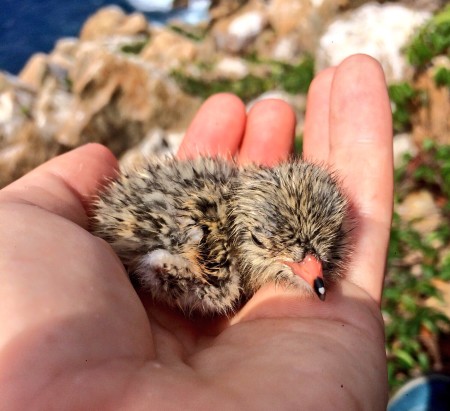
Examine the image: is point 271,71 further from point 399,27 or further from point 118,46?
point 118,46

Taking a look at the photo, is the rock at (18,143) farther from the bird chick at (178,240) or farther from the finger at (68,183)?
the bird chick at (178,240)

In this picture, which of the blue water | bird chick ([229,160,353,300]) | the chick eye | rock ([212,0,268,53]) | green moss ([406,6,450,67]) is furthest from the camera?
the blue water

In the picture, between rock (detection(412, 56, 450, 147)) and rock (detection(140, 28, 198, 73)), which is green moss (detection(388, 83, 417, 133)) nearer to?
rock (detection(412, 56, 450, 147))

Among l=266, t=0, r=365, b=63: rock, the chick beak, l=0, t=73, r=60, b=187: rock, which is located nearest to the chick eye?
the chick beak

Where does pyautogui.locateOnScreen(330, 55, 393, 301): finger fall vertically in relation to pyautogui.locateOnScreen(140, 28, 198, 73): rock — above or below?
above

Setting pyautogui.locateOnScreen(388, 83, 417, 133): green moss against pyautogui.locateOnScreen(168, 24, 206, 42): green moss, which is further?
pyautogui.locateOnScreen(168, 24, 206, 42): green moss

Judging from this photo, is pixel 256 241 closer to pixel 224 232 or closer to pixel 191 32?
pixel 224 232

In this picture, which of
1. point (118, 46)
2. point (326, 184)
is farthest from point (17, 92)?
point (326, 184)
